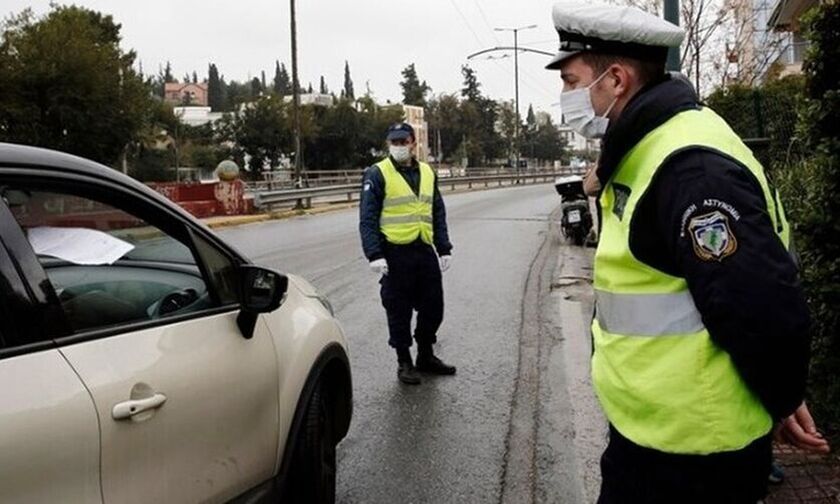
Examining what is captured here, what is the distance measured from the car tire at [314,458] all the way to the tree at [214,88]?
160 m

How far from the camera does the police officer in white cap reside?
158 centimetres

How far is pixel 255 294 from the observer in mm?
2816

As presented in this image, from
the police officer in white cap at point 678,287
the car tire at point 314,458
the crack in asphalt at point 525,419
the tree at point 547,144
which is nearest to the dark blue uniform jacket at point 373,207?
the crack in asphalt at point 525,419

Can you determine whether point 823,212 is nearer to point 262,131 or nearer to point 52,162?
point 52,162

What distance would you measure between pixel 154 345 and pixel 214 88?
584 ft

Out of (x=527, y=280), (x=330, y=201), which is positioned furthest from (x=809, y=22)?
(x=330, y=201)

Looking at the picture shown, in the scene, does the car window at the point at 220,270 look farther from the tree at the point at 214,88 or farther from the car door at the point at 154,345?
the tree at the point at 214,88

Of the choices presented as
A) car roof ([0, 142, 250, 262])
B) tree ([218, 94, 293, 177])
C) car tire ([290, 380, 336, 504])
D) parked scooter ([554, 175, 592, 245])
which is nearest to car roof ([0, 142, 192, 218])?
car roof ([0, 142, 250, 262])

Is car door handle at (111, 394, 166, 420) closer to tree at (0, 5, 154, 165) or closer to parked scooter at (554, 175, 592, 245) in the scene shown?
parked scooter at (554, 175, 592, 245)

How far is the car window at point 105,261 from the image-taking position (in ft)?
7.16

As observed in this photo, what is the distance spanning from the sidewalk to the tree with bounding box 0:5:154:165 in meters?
28.0

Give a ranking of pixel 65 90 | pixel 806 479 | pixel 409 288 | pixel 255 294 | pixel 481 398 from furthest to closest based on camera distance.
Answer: pixel 65 90, pixel 409 288, pixel 481 398, pixel 806 479, pixel 255 294

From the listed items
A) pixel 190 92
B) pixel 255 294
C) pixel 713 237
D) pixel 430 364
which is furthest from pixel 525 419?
pixel 190 92

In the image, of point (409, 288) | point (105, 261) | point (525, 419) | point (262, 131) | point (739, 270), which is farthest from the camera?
point (262, 131)
